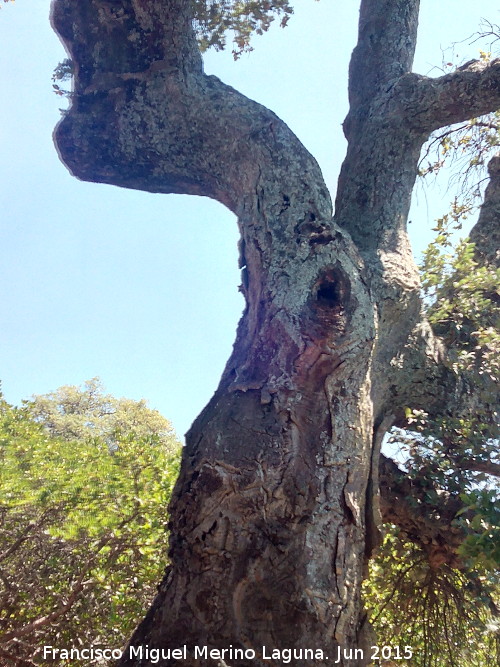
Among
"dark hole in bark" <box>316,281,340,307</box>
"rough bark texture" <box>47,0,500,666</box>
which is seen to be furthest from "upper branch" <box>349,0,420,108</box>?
"dark hole in bark" <box>316,281,340,307</box>

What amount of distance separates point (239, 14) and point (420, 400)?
14.7 feet

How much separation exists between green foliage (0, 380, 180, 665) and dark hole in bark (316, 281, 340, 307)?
83.3 inches

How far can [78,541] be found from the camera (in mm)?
4113

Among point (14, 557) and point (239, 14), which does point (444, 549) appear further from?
point (239, 14)

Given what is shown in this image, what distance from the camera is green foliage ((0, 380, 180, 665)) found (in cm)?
387

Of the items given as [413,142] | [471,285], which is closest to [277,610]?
[471,285]

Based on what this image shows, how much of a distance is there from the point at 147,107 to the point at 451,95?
2249 millimetres

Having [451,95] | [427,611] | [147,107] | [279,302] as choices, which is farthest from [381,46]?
[427,611]

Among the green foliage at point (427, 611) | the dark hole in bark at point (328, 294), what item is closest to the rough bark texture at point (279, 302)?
the dark hole in bark at point (328, 294)

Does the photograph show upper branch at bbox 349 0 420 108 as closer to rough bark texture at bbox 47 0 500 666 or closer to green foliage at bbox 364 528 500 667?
rough bark texture at bbox 47 0 500 666

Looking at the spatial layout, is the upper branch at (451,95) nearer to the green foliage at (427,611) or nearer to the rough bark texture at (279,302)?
the rough bark texture at (279,302)

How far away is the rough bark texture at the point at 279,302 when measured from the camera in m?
2.14

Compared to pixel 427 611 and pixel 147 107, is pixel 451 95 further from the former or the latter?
pixel 427 611

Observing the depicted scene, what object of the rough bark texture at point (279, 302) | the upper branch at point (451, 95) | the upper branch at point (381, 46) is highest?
the upper branch at point (381, 46)
